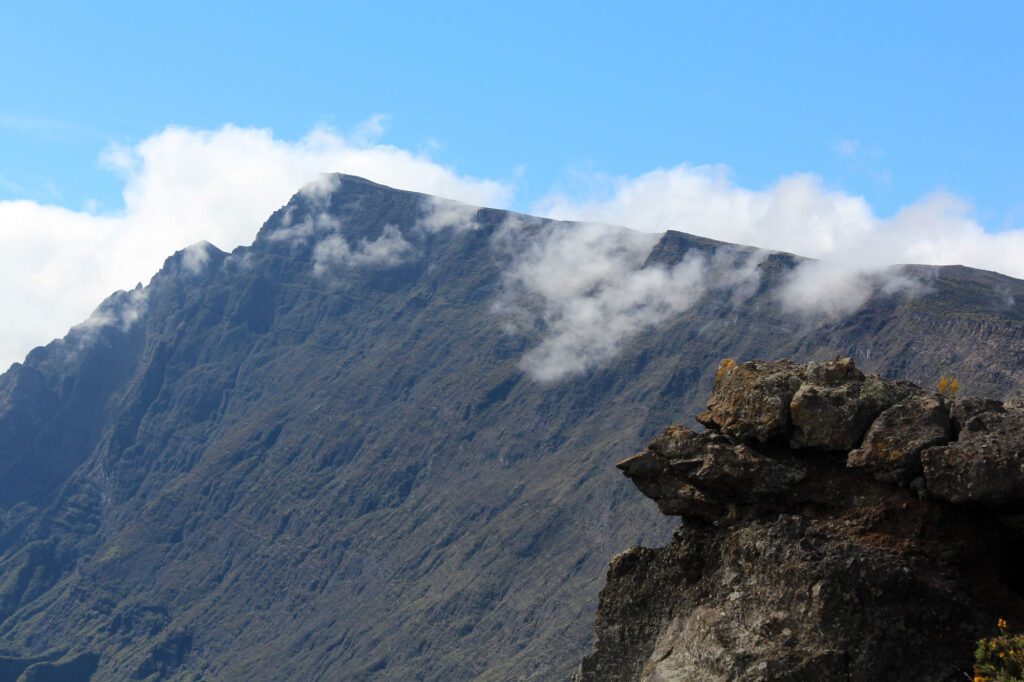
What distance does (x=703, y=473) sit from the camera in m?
31.6

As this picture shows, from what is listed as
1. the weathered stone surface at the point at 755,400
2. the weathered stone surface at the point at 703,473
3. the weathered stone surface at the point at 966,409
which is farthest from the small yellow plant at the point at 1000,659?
the weathered stone surface at the point at 755,400

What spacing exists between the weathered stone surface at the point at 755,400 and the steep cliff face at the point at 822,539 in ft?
0.13

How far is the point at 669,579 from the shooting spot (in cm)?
3180

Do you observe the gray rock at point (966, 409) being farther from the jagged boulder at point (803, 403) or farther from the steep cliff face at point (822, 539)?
the jagged boulder at point (803, 403)

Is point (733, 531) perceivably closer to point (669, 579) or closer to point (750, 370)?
point (669, 579)

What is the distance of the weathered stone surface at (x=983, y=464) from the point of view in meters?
27.8

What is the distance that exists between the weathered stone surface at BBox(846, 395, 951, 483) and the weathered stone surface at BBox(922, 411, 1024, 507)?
1.69ft

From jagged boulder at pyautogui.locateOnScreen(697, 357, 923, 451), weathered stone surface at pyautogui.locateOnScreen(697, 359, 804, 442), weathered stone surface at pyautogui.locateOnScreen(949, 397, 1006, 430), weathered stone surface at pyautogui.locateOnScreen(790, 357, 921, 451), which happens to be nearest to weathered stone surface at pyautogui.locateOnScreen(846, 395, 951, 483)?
weathered stone surface at pyautogui.locateOnScreen(949, 397, 1006, 430)

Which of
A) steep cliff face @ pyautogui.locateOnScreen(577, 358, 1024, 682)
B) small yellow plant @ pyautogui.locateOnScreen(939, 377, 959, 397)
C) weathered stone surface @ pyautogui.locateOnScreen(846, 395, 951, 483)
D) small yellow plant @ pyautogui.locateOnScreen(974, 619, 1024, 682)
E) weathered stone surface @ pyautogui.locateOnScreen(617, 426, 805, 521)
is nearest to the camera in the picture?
small yellow plant @ pyautogui.locateOnScreen(974, 619, 1024, 682)

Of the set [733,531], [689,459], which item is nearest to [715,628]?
[733,531]

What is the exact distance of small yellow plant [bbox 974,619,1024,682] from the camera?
1006 inches

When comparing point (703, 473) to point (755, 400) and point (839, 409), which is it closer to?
point (755, 400)

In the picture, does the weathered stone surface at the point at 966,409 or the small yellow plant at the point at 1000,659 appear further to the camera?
the weathered stone surface at the point at 966,409

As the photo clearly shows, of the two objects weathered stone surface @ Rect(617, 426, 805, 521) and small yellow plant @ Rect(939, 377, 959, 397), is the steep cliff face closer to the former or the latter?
weathered stone surface @ Rect(617, 426, 805, 521)
